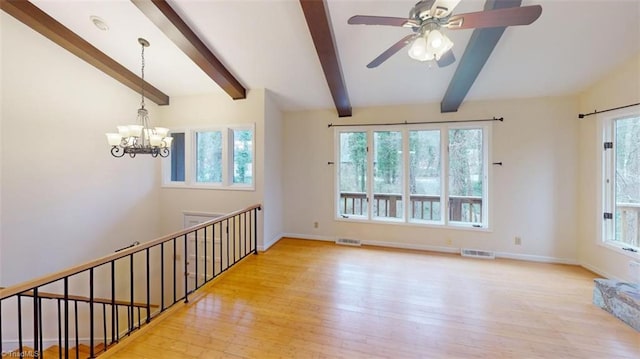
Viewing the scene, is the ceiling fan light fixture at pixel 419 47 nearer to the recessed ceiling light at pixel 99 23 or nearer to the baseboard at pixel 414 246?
the baseboard at pixel 414 246

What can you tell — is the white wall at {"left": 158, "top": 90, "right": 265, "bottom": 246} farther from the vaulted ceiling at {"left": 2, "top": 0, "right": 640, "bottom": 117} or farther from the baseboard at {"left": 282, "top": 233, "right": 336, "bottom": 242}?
the baseboard at {"left": 282, "top": 233, "right": 336, "bottom": 242}

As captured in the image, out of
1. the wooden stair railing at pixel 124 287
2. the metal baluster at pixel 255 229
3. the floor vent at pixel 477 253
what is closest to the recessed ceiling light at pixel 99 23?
the wooden stair railing at pixel 124 287

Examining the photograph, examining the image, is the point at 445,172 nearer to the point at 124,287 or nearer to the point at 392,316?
the point at 392,316

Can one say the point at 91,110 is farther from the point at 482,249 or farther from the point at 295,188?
the point at 482,249

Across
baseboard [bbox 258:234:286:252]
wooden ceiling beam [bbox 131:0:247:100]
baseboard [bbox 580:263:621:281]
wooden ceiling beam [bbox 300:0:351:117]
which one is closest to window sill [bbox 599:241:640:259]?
baseboard [bbox 580:263:621:281]

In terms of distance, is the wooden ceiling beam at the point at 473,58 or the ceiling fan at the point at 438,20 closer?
the ceiling fan at the point at 438,20

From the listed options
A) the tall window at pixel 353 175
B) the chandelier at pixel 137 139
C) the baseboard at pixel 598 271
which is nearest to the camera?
the chandelier at pixel 137 139

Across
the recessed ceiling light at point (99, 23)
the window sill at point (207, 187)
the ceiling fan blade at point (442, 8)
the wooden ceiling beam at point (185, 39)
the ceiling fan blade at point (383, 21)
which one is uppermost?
the recessed ceiling light at point (99, 23)

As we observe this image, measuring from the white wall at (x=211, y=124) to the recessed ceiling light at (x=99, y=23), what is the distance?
1.59 m

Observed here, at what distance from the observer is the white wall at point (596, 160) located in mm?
3129

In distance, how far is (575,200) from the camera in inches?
153

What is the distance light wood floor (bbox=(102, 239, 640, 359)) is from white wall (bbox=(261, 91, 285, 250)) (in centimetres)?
98

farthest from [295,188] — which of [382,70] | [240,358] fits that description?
[240,358]

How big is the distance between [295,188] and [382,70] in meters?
2.68
